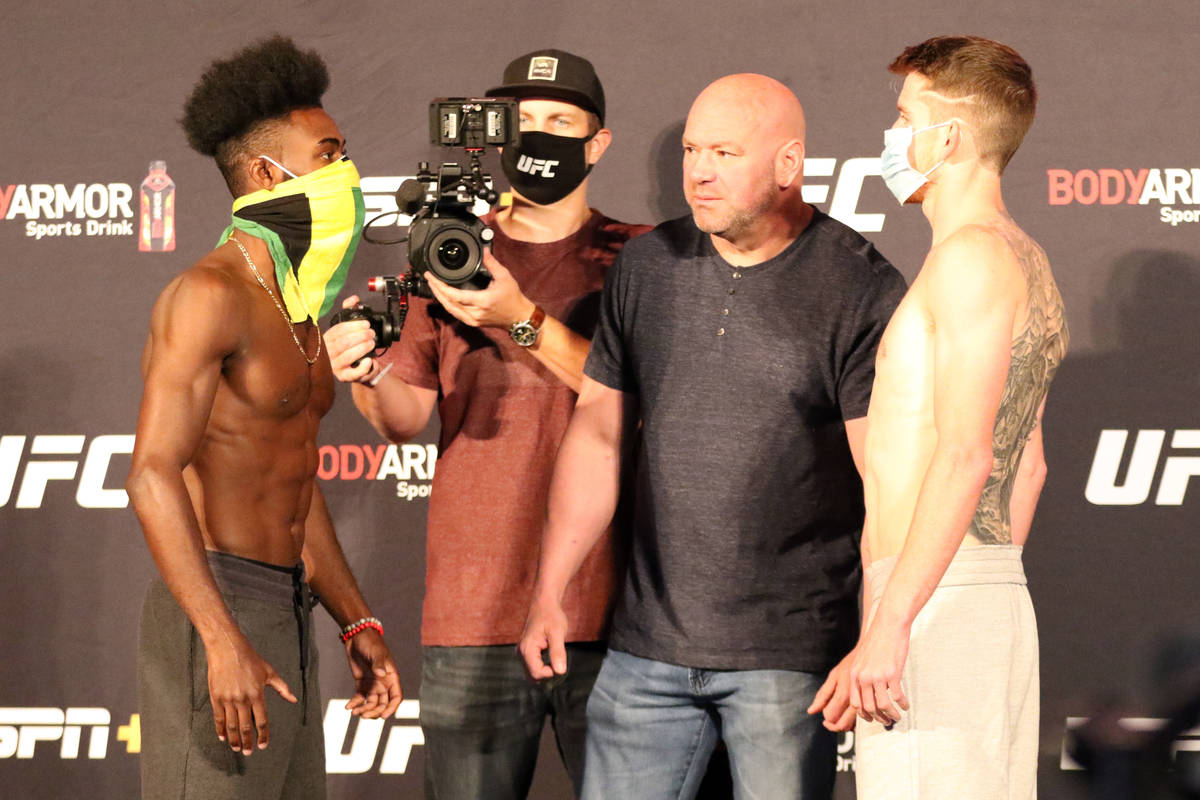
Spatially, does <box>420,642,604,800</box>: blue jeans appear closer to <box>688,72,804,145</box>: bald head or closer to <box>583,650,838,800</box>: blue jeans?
<box>583,650,838,800</box>: blue jeans

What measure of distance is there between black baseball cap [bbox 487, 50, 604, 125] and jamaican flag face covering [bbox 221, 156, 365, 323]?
1.34 feet

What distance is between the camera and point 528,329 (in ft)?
8.21

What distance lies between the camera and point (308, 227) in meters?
2.56

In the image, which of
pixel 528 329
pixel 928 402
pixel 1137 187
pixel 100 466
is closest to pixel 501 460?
pixel 528 329

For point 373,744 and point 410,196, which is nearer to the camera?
point 410,196

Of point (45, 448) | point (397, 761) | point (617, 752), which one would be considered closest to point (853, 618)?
point (617, 752)

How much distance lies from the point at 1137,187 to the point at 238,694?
2428 millimetres

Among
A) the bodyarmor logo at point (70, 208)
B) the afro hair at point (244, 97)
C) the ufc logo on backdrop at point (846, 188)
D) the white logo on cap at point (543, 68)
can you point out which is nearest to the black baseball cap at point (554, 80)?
the white logo on cap at point (543, 68)

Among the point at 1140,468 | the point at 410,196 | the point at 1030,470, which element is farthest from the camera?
the point at 1140,468

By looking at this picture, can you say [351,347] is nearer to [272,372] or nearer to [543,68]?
[272,372]

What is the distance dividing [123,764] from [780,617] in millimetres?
2026

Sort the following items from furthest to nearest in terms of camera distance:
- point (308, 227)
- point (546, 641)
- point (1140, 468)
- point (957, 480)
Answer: point (1140, 468)
point (308, 227)
point (546, 641)
point (957, 480)

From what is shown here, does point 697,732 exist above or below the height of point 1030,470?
below

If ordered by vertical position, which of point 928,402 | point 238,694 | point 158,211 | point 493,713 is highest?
point 158,211
